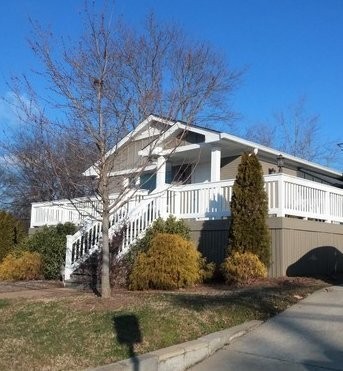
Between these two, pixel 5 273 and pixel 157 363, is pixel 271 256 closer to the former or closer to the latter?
pixel 157 363

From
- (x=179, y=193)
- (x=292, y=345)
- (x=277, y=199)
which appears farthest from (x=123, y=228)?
(x=292, y=345)

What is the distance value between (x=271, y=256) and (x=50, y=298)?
5.06 m

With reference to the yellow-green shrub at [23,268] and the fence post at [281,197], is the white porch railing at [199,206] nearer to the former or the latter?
the fence post at [281,197]

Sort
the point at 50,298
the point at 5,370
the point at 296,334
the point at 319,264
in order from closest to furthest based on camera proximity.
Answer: the point at 5,370, the point at 296,334, the point at 50,298, the point at 319,264

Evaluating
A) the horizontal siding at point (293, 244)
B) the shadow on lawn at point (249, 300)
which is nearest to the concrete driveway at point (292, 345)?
the shadow on lawn at point (249, 300)

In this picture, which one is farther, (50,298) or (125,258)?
(125,258)

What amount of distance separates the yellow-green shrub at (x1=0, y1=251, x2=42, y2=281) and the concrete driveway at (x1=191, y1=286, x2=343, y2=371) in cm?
908

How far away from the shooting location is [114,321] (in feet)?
25.7

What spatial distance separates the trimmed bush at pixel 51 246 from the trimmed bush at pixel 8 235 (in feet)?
6.83

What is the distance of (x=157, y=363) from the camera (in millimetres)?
6211

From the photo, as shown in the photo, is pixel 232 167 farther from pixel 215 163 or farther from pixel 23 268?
pixel 23 268

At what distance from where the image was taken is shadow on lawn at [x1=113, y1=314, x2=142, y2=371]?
6.69 m

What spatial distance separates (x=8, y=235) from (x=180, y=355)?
14.1m

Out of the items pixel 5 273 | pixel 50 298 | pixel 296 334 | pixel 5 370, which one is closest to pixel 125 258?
pixel 50 298
